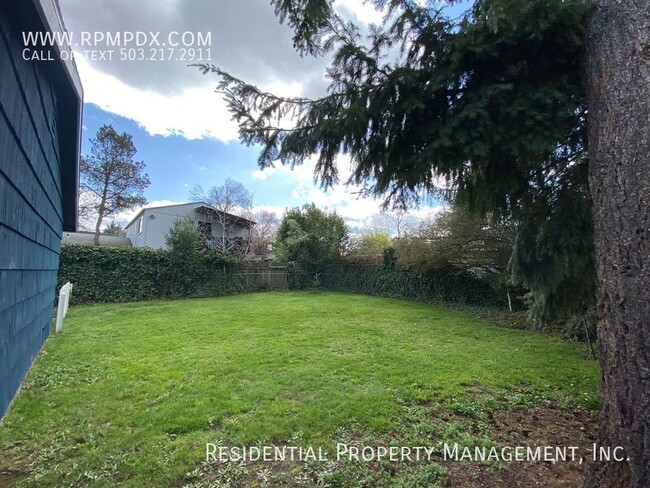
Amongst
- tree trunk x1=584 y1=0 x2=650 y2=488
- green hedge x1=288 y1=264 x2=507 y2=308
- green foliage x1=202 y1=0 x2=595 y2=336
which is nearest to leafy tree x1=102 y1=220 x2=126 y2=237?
green hedge x1=288 y1=264 x2=507 y2=308

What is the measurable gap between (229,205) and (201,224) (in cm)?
185

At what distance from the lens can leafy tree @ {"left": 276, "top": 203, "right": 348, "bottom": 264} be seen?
1471 centimetres

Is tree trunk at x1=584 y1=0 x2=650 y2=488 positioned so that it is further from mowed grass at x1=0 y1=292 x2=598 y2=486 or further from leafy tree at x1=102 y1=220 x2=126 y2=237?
leafy tree at x1=102 y1=220 x2=126 y2=237

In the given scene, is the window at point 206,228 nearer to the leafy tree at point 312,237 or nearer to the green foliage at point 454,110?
the leafy tree at point 312,237

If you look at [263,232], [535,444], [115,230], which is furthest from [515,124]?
[115,230]

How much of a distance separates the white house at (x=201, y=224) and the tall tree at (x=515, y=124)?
15.7 metres

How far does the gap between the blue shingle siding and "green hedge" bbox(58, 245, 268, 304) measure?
7.10 m

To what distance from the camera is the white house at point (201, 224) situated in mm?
17812

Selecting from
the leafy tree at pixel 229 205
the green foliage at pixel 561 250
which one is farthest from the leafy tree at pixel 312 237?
the green foliage at pixel 561 250

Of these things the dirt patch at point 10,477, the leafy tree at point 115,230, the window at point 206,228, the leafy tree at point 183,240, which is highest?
the leafy tree at point 115,230

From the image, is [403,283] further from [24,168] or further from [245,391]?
[24,168]

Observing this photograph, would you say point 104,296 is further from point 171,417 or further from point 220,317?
point 171,417

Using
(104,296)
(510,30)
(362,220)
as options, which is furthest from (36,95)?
(362,220)

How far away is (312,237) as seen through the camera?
1476 cm
